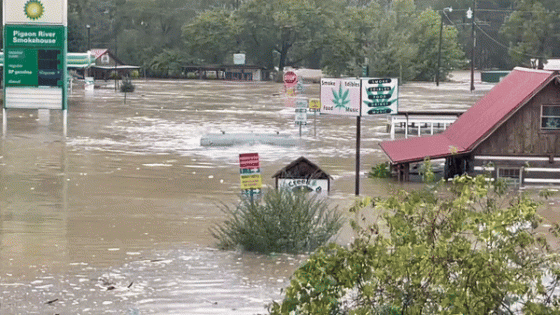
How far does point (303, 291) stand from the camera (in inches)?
356

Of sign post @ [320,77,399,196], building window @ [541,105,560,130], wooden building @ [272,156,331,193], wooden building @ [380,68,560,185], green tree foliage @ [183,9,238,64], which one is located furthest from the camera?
green tree foliage @ [183,9,238,64]

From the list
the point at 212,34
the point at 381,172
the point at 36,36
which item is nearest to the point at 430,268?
the point at 381,172

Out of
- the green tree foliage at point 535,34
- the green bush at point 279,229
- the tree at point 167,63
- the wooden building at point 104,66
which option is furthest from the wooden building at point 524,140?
Answer: the tree at point 167,63

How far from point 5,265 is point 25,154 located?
20.1 metres

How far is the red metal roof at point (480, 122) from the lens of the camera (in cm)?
3053

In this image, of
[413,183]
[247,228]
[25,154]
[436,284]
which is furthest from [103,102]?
[436,284]

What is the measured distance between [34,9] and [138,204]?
7.87 meters

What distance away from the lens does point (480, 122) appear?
32.3m

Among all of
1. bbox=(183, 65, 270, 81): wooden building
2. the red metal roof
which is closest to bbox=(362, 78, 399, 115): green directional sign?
the red metal roof

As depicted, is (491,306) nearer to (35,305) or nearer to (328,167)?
(35,305)

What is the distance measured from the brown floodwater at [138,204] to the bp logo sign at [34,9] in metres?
4.48

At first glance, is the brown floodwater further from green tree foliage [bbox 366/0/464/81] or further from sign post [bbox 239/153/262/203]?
green tree foliage [bbox 366/0/464/81]

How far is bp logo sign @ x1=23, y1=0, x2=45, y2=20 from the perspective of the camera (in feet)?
101

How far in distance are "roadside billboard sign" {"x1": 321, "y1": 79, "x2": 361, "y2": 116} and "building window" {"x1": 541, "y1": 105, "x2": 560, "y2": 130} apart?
22.2 ft
